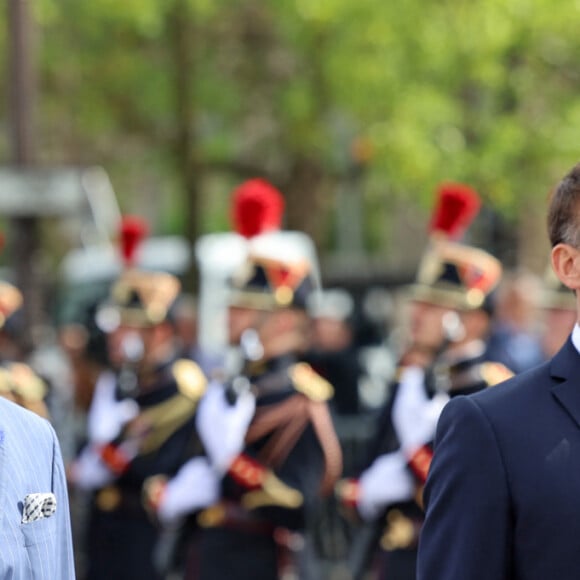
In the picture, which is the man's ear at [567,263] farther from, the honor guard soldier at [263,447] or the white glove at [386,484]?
the honor guard soldier at [263,447]

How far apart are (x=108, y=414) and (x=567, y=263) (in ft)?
16.9

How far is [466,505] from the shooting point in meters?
3.01

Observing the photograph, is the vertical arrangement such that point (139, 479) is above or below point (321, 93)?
below

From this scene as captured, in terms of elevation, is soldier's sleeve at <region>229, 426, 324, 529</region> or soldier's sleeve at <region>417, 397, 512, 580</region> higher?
soldier's sleeve at <region>417, 397, 512, 580</region>

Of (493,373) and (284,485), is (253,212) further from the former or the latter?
(493,373)

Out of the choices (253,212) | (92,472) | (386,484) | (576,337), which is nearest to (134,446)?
(92,472)

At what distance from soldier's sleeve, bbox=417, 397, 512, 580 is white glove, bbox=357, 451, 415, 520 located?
3273mm

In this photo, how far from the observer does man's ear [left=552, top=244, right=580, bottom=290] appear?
308 cm

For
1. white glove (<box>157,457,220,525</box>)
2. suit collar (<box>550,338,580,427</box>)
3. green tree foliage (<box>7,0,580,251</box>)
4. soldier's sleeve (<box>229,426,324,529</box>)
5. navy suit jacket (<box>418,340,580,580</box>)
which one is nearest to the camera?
navy suit jacket (<box>418,340,580,580</box>)

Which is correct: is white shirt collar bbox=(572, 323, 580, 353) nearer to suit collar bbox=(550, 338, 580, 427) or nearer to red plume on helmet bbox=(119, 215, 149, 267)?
suit collar bbox=(550, 338, 580, 427)

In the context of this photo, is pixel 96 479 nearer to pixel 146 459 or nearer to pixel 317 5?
pixel 146 459

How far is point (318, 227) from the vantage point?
1798 centimetres

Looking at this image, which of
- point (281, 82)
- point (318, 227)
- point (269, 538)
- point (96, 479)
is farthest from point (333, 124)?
point (269, 538)

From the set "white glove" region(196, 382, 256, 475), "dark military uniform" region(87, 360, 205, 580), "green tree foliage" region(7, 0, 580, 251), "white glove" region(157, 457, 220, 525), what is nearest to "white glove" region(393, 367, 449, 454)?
"white glove" region(196, 382, 256, 475)
